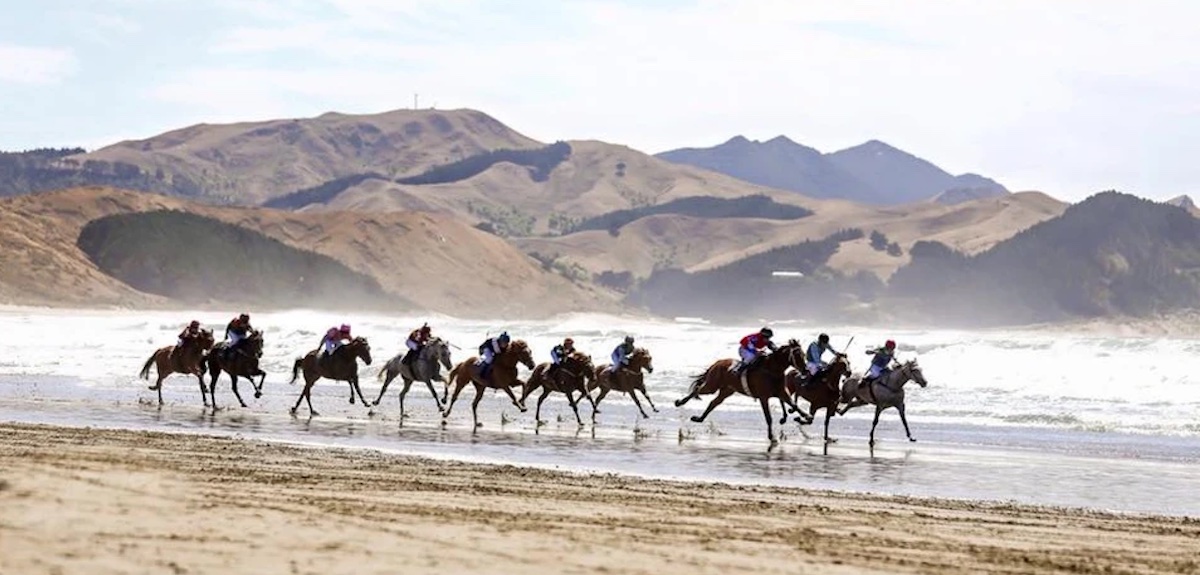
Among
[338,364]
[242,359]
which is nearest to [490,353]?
[338,364]

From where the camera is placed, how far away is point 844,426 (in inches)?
1224

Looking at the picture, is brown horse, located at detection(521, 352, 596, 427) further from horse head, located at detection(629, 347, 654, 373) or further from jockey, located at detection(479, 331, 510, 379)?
horse head, located at detection(629, 347, 654, 373)

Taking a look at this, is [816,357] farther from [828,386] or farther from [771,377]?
[771,377]

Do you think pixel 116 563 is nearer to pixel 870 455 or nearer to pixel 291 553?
pixel 291 553

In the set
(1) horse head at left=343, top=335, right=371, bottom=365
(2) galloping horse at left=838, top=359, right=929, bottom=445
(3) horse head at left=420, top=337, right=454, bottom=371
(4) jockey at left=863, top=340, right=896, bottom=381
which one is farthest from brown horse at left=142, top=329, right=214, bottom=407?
(4) jockey at left=863, top=340, right=896, bottom=381

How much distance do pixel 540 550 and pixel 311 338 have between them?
5747cm

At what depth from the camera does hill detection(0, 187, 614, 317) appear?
11450cm

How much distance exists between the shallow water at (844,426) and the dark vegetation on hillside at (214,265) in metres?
63.8

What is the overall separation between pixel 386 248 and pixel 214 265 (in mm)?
23274

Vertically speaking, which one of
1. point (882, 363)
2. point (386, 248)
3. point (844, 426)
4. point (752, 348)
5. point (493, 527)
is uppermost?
point (386, 248)

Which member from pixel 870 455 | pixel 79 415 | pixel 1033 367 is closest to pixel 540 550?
pixel 870 455

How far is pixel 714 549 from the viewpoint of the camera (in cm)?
1127

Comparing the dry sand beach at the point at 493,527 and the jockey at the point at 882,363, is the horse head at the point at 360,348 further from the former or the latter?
the dry sand beach at the point at 493,527

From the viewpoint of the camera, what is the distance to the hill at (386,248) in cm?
11450
